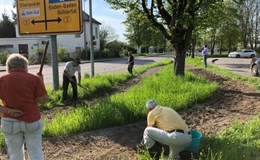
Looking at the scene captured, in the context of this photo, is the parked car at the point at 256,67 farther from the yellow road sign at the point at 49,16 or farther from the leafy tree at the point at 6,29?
the leafy tree at the point at 6,29

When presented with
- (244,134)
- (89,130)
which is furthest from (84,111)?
(244,134)

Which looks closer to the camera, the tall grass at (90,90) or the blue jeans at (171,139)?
the blue jeans at (171,139)

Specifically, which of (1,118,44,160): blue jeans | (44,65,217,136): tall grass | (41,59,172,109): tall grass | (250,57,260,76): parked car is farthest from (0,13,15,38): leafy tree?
(1,118,44,160): blue jeans

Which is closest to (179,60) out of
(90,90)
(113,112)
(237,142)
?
(90,90)

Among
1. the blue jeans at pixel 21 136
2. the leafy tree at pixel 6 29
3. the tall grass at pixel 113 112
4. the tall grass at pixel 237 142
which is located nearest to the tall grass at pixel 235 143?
the tall grass at pixel 237 142

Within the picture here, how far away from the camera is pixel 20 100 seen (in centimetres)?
415

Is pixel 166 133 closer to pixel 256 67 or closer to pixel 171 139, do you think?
pixel 171 139

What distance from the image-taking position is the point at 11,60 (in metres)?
4.15

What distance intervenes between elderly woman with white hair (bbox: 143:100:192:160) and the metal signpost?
655 cm

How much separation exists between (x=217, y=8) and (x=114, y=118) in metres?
9.46

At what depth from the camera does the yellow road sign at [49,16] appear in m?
11.2

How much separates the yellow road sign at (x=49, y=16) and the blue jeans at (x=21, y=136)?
283 inches

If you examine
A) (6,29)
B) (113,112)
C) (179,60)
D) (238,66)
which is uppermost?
(6,29)

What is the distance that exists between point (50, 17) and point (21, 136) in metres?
8.04
